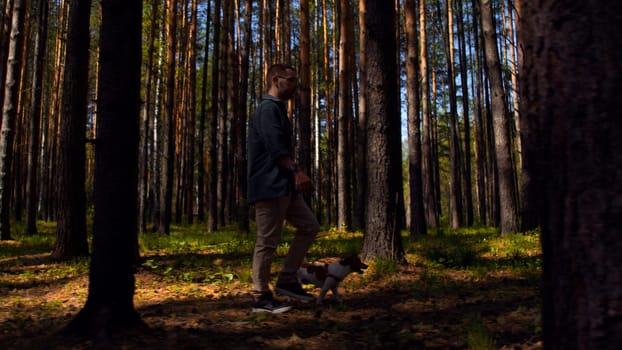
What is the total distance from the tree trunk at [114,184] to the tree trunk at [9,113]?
961 cm

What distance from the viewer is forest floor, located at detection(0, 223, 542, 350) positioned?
3.41 meters

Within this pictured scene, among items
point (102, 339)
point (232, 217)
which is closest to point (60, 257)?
point (102, 339)

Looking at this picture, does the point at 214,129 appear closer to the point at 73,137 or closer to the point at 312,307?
the point at 73,137

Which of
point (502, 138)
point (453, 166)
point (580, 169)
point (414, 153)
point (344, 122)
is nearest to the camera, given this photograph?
point (580, 169)

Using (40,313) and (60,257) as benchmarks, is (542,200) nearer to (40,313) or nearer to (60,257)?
(40,313)

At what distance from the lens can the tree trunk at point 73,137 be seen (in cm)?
777

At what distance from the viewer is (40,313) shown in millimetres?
4605

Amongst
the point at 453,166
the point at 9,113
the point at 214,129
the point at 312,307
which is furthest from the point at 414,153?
the point at 9,113

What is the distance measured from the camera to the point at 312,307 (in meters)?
4.64

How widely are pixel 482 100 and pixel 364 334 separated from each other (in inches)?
1000

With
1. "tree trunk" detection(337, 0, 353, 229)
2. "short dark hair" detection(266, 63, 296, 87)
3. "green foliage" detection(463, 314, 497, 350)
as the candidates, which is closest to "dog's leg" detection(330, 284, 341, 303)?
"green foliage" detection(463, 314, 497, 350)

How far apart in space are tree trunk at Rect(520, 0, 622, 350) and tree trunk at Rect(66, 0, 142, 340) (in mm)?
2790

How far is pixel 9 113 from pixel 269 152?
10.00 metres

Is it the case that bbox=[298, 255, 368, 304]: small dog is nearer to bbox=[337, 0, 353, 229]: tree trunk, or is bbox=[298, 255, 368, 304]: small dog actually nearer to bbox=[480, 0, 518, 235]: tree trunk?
bbox=[480, 0, 518, 235]: tree trunk
